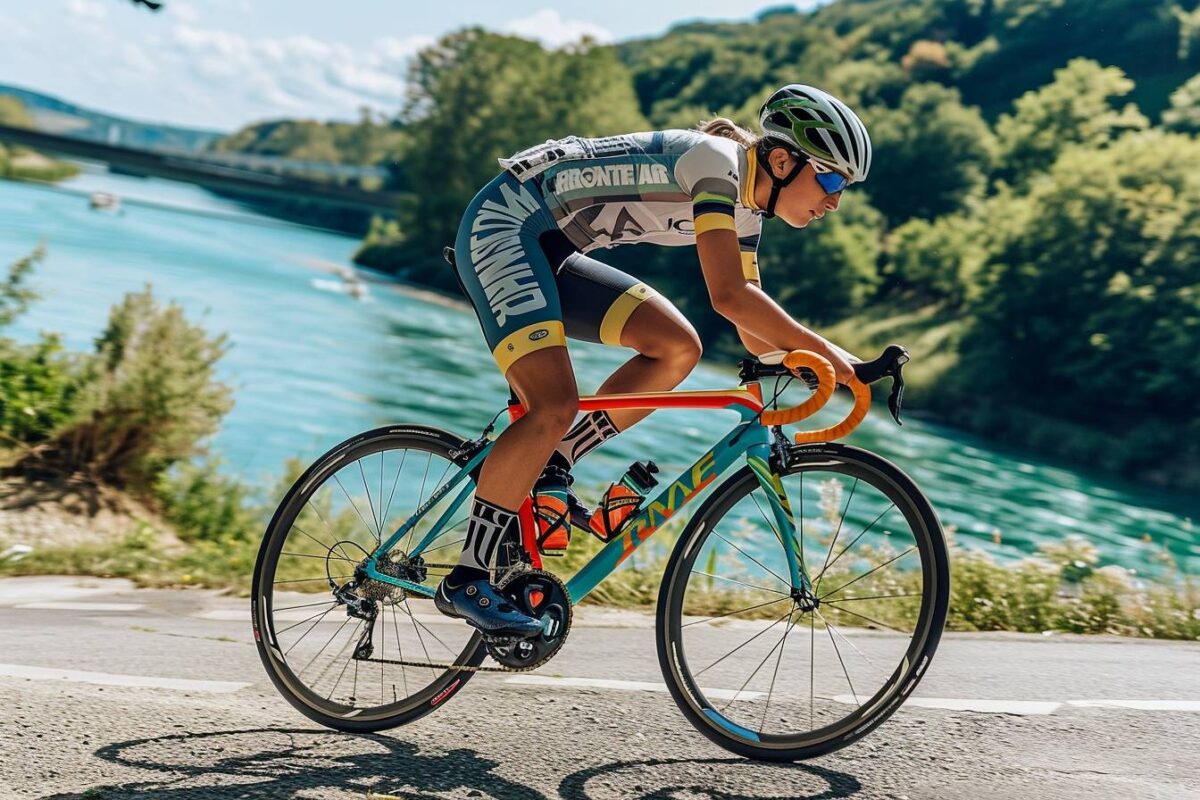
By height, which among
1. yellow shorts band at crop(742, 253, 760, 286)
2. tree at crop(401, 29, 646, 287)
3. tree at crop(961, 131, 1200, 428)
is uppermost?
tree at crop(401, 29, 646, 287)

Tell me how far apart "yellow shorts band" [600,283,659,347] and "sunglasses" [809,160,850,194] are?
1.94 feet

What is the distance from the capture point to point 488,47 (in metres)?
89.2

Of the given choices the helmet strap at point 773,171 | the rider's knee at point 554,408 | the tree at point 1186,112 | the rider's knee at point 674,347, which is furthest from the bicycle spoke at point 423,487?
the tree at point 1186,112

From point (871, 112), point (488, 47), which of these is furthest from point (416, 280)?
point (871, 112)

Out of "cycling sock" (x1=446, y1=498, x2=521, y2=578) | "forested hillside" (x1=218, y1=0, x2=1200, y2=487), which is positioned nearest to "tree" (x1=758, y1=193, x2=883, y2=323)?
"forested hillside" (x1=218, y1=0, x2=1200, y2=487)

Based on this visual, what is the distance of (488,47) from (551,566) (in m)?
87.8

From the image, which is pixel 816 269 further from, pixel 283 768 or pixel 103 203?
pixel 283 768

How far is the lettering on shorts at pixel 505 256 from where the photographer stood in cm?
336

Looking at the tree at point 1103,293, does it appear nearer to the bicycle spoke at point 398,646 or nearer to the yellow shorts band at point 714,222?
the bicycle spoke at point 398,646

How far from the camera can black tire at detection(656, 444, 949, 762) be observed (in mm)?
3217

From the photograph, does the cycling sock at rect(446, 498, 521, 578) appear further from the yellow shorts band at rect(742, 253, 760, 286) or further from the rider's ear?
the rider's ear

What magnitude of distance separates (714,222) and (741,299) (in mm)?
223

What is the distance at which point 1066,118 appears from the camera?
6925cm

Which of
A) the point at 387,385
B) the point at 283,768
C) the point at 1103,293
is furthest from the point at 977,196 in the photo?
the point at 283,768
